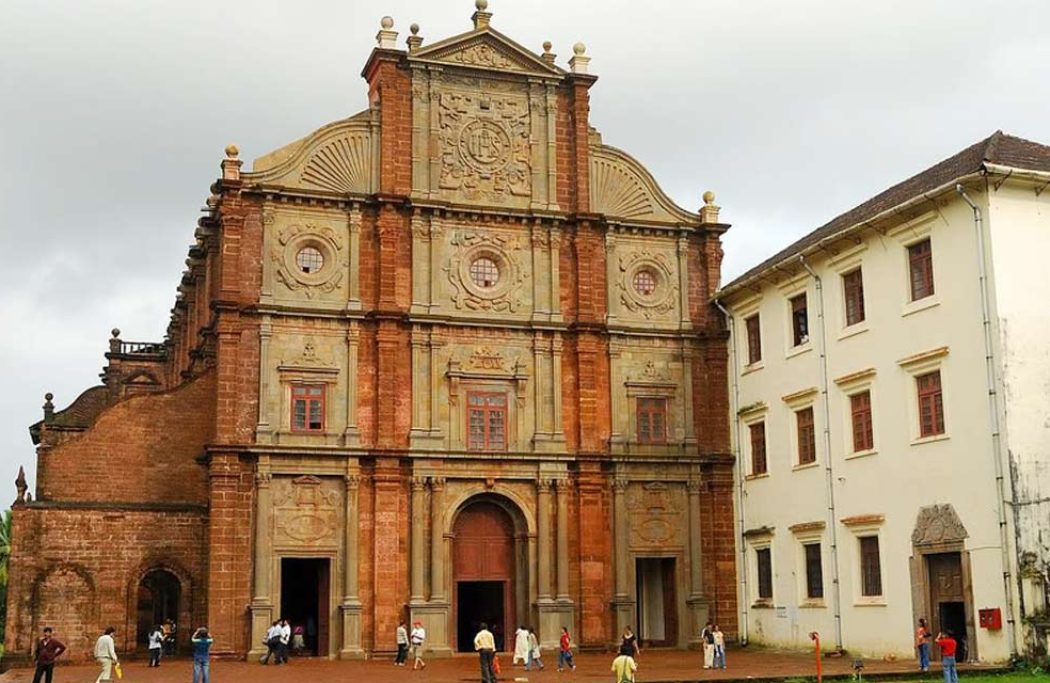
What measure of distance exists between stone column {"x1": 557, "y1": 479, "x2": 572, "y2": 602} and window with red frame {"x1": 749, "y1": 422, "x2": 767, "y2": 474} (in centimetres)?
571

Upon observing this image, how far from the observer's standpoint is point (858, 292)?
3450 centimetres

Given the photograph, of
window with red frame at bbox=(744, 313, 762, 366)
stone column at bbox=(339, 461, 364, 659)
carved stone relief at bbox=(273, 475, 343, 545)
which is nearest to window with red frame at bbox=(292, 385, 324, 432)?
carved stone relief at bbox=(273, 475, 343, 545)

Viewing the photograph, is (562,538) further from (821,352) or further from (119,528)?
(119,528)

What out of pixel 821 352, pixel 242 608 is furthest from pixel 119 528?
pixel 821 352

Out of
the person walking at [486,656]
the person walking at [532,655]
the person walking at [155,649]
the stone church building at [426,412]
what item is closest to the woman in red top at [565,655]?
the person walking at [532,655]

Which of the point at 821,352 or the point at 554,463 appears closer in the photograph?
the point at 821,352

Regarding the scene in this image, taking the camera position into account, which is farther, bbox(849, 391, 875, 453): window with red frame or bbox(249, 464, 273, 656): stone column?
bbox(249, 464, 273, 656): stone column

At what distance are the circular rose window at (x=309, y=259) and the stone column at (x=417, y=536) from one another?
6829 millimetres

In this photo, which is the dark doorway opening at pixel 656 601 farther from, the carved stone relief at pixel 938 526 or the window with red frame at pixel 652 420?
the carved stone relief at pixel 938 526

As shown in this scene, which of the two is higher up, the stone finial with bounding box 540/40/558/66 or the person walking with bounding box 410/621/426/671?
the stone finial with bounding box 540/40/558/66

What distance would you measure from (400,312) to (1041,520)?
18297 mm

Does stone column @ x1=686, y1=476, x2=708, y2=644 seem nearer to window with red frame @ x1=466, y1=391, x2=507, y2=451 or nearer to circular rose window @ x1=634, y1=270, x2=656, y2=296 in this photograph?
circular rose window @ x1=634, y1=270, x2=656, y2=296

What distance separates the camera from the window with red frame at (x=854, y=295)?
34.3m

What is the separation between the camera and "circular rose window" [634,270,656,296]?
40.9 m
